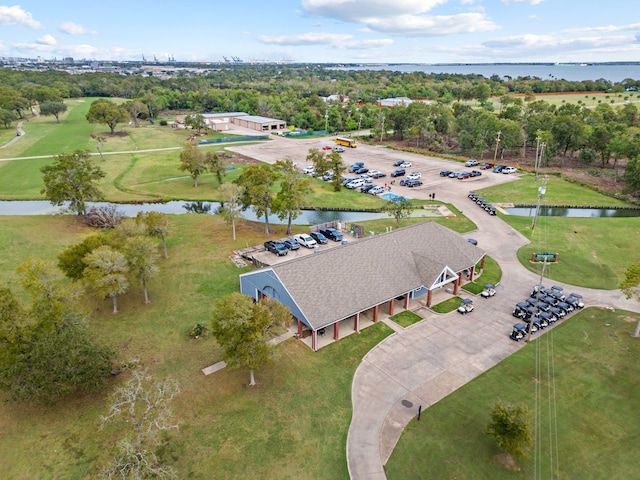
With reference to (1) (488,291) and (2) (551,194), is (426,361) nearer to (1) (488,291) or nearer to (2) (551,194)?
(1) (488,291)

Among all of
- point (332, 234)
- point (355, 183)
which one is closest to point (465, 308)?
point (332, 234)

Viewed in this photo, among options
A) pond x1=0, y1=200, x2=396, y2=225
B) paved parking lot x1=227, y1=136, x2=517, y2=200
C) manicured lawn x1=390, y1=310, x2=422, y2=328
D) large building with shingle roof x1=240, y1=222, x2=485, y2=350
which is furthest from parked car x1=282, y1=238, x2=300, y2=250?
paved parking lot x1=227, y1=136, x2=517, y2=200

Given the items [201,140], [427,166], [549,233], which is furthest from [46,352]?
[201,140]

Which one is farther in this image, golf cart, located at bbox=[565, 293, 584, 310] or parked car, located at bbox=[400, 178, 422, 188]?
parked car, located at bbox=[400, 178, 422, 188]

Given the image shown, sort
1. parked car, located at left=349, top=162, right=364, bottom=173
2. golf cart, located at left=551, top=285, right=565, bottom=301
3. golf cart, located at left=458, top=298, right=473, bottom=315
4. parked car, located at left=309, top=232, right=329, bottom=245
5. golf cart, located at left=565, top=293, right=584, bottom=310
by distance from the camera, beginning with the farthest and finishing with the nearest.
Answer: parked car, located at left=349, top=162, right=364, bottom=173 < parked car, located at left=309, top=232, right=329, bottom=245 < golf cart, located at left=551, top=285, right=565, bottom=301 < golf cart, located at left=565, top=293, right=584, bottom=310 < golf cart, located at left=458, top=298, right=473, bottom=315

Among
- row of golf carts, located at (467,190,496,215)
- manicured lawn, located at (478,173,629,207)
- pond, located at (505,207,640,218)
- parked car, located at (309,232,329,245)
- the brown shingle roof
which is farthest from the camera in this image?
manicured lawn, located at (478,173,629,207)

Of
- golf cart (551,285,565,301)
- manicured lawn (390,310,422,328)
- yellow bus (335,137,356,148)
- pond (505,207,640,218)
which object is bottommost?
manicured lawn (390,310,422,328)

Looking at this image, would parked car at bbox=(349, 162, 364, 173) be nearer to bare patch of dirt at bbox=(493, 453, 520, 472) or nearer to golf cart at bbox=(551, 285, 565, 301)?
golf cart at bbox=(551, 285, 565, 301)

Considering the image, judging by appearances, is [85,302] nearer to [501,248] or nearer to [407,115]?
[501,248]
